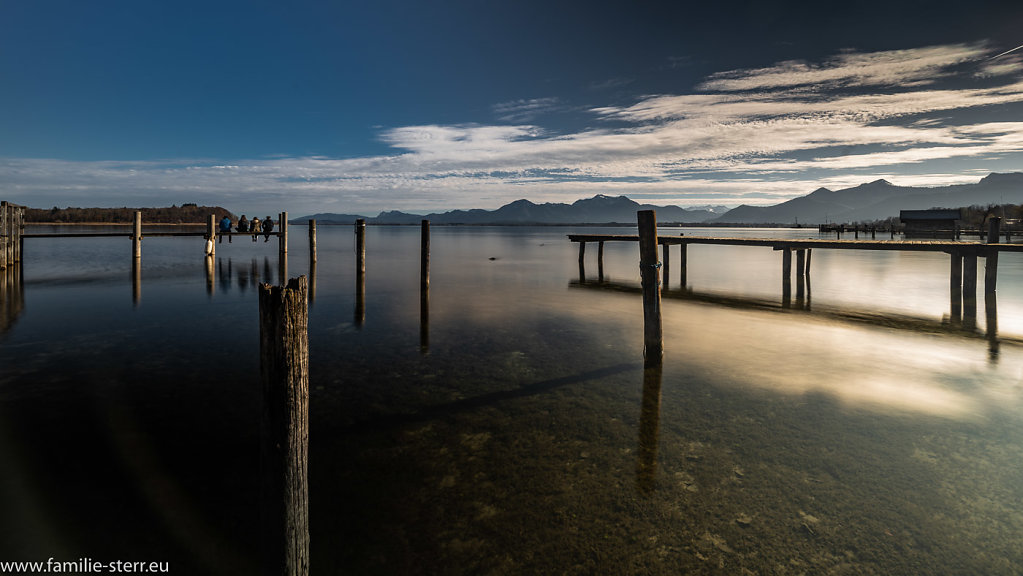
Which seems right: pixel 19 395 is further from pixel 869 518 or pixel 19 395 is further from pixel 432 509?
pixel 869 518

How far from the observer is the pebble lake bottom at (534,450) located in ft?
13.0

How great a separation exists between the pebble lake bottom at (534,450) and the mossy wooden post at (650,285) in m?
0.52

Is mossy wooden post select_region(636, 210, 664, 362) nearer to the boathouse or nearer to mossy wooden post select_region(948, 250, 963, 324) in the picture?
mossy wooden post select_region(948, 250, 963, 324)

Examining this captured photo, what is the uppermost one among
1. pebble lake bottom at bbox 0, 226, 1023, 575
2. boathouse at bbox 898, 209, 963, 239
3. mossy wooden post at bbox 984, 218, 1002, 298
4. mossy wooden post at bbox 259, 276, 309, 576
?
boathouse at bbox 898, 209, 963, 239

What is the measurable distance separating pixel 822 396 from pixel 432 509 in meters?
6.49

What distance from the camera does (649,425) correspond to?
6543mm

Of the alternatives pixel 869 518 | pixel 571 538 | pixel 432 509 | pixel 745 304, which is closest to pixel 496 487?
pixel 432 509

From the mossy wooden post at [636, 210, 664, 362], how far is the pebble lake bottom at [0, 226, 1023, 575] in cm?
52

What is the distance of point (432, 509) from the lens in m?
4.52

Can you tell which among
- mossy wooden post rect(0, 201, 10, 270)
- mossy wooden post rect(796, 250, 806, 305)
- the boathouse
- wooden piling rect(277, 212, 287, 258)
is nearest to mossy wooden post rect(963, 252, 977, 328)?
mossy wooden post rect(796, 250, 806, 305)

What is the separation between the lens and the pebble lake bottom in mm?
3975

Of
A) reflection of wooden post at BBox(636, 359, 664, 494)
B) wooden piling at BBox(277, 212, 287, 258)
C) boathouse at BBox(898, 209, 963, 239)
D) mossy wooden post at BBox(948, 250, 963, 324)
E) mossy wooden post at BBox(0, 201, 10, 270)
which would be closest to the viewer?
reflection of wooden post at BBox(636, 359, 664, 494)

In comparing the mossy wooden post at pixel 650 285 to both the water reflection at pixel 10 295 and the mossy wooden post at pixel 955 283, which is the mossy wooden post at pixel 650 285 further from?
the water reflection at pixel 10 295

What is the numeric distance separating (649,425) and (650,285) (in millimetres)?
3314
